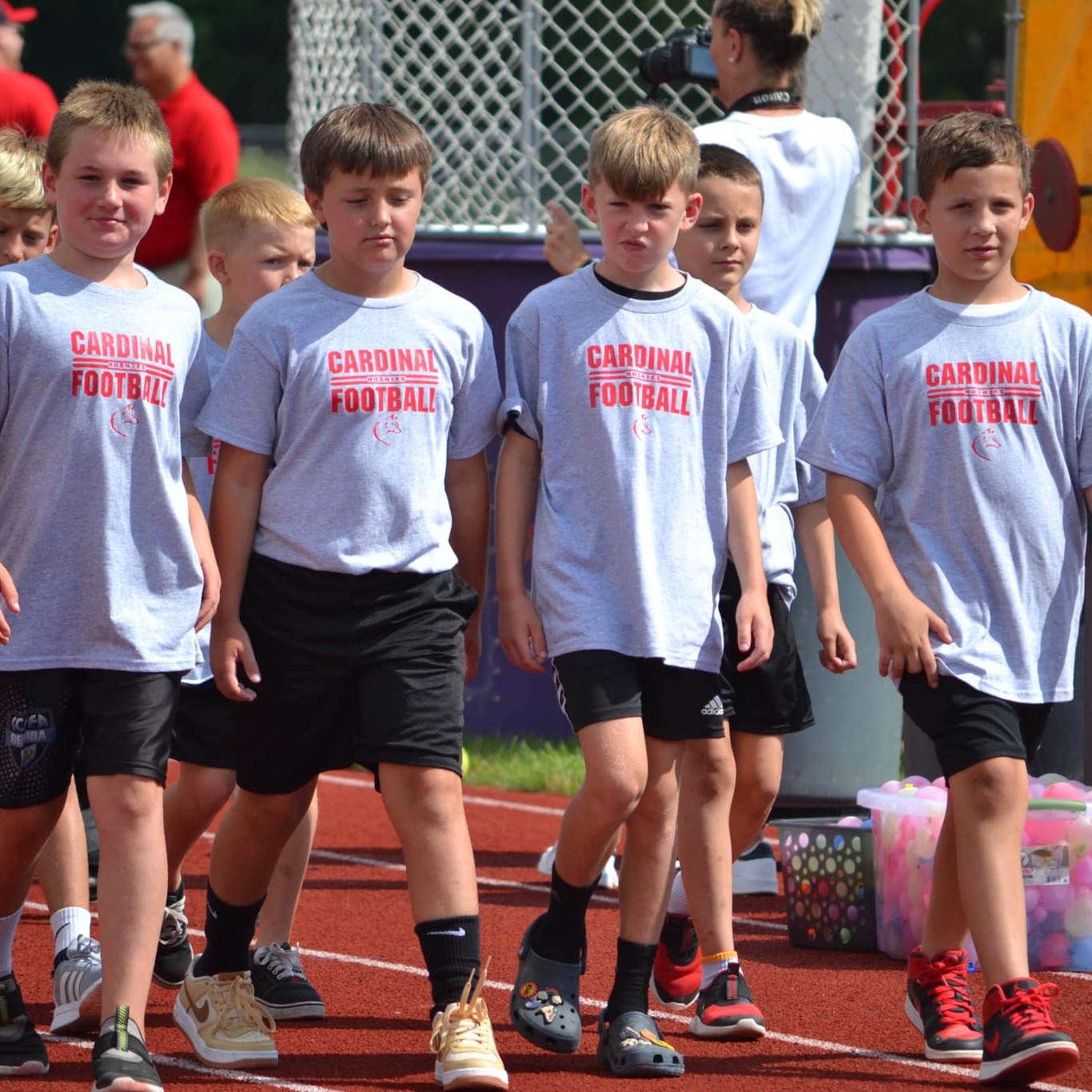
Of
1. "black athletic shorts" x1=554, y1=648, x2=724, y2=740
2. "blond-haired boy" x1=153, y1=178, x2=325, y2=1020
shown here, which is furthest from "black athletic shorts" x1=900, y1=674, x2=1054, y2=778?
"blond-haired boy" x1=153, y1=178, x2=325, y2=1020

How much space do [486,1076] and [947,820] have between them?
1149 millimetres

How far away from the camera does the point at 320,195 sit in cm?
425

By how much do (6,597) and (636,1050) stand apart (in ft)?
4.83

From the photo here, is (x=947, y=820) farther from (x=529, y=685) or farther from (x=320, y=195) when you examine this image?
(x=529, y=685)

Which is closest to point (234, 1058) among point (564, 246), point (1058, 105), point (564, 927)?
point (564, 927)

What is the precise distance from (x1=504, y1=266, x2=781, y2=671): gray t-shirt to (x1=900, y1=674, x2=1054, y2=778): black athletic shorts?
0.43 m

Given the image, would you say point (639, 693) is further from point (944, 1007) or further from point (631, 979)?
point (944, 1007)

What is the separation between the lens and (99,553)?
12.8ft

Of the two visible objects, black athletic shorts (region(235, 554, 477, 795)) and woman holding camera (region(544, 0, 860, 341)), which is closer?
black athletic shorts (region(235, 554, 477, 795))

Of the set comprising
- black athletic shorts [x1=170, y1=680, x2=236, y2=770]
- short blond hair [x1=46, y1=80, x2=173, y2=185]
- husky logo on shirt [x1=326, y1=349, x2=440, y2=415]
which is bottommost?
black athletic shorts [x1=170, y1=680, x2=236, y2=770]

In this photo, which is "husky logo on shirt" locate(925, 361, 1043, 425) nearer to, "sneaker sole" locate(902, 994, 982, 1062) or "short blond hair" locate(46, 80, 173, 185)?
"sneaker sole" locate(902, 994, 982, 1062)

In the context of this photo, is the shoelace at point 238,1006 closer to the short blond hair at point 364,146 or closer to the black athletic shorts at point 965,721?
the black athletic shorts at point 965,721

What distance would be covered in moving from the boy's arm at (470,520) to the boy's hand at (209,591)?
1.65ft

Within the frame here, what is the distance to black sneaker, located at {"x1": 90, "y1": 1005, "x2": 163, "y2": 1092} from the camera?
12.1 feet
